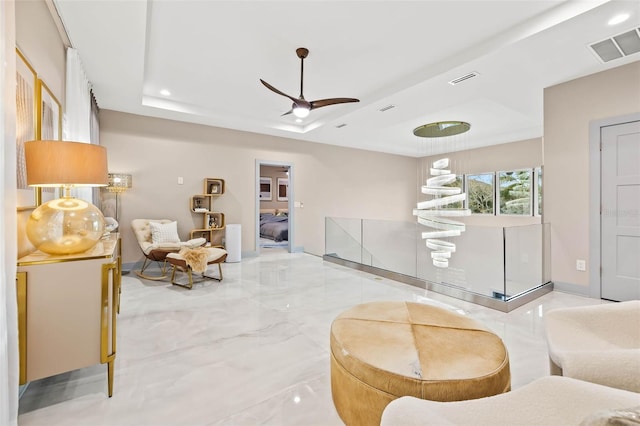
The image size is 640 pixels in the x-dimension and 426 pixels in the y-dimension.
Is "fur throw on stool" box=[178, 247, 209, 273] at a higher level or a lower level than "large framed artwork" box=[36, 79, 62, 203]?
lower

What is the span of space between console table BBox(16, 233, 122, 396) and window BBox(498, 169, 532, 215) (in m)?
8.43

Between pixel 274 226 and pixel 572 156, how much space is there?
6.52m

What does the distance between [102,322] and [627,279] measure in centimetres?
499

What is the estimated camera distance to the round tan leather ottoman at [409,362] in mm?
1146

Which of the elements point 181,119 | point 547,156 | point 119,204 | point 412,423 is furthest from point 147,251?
point 547,156

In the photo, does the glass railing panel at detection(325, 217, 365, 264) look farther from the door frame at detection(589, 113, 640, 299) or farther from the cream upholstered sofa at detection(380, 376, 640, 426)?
the cream upholstered sofa at detection(380, 376, 640, 426)

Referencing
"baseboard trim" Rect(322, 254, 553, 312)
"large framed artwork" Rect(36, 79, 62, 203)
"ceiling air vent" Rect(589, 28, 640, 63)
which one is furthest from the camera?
"baseboard trim" Rect(322, 254, 553, 312)

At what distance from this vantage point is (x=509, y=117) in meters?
5.69

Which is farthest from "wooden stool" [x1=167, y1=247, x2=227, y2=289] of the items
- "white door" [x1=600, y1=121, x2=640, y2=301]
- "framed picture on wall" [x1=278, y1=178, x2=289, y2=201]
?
"framed picture on wall" [x1=278, y1=178, x2=289, y2=201]

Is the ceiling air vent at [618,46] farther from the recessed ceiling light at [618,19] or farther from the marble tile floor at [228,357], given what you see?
the marble tile floor at [228,357]

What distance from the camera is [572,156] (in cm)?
372

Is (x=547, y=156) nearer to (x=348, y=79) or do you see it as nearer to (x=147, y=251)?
(x=348, y=79)

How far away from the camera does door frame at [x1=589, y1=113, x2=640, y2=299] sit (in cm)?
350

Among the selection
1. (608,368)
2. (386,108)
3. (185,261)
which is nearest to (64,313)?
(185,261)
